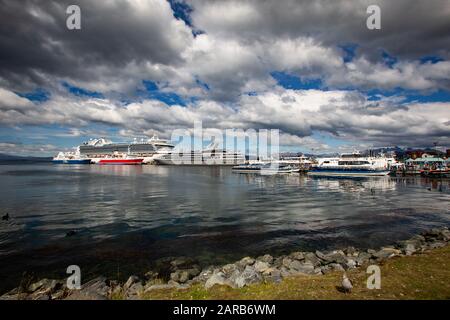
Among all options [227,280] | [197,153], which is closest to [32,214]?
[227,280]

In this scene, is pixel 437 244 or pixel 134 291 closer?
pixel 134 291

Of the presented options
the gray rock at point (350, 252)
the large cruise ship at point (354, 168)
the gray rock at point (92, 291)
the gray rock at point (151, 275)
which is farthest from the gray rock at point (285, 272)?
the large cruise ship at point (354, 168)

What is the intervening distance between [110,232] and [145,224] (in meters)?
2.90

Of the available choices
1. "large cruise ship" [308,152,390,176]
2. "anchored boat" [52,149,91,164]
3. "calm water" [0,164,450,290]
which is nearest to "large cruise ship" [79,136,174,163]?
"anchored boat" [52,149,91,164]

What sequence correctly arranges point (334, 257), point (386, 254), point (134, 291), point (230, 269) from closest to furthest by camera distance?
point (134, 291)
point (230, 269)
point (334, 257)
point (386, 254)

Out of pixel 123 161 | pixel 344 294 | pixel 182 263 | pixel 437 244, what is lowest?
pixel 182 263

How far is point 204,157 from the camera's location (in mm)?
173625

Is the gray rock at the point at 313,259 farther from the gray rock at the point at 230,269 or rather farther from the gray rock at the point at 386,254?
the gray rock at the point at 230,269

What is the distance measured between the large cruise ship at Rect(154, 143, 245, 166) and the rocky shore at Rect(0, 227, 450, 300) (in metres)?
154

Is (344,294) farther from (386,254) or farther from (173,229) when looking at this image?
(173,229)

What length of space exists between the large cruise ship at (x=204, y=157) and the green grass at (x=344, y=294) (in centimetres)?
15786

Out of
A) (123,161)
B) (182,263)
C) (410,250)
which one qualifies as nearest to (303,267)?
(182,263)

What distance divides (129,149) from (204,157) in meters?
49.0
